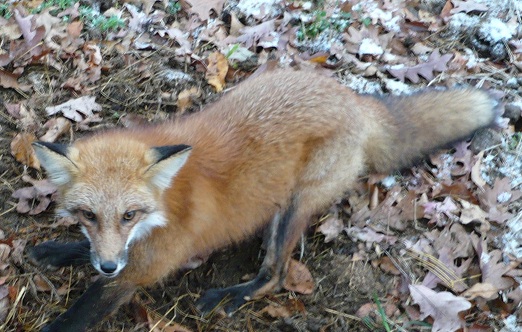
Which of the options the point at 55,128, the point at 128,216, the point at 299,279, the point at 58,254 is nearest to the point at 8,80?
the point at 55,128

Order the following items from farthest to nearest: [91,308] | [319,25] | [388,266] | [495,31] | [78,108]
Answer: [319,25] < [495,31] < [78,108] < [388,266] < [91,308]

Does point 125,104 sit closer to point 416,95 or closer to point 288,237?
point 288,237

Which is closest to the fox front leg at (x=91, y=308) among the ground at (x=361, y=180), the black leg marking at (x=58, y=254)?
the ground at (x=361, y=180)

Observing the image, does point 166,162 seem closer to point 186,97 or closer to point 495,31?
point 186,97

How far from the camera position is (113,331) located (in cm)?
404

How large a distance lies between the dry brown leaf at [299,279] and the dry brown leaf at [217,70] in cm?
207

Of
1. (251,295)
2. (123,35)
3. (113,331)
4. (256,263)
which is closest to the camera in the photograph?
(113,331)

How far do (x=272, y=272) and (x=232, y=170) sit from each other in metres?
0.99

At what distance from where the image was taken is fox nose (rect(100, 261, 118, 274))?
3.18 m

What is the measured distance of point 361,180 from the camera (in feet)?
16.0

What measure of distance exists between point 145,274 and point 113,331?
63cm

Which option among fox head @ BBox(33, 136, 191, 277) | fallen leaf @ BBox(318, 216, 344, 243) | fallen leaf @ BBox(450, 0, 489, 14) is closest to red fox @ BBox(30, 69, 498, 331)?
fox head @ BBox(33, 136, 191, 277)

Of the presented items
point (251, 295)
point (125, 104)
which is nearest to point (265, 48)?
point (125, 104)

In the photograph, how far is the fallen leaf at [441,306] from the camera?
3.98 m
